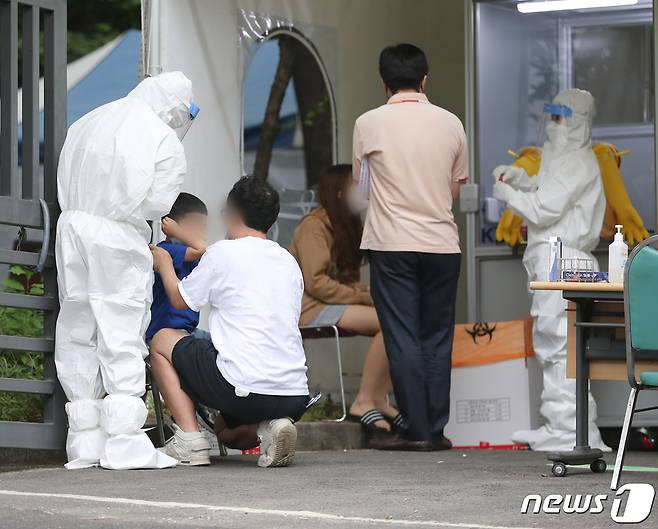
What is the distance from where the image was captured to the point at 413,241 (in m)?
7.95

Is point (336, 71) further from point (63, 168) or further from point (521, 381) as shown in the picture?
point (63, 168)

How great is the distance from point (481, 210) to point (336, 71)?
A: 4.23 ft

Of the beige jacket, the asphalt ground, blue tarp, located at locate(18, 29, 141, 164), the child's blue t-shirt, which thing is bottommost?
the asphalt ground

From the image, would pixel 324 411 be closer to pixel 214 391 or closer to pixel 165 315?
pixel 165 315

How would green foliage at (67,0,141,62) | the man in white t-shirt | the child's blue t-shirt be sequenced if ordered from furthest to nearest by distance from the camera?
green foliage at (67,0,141,62)
the child's blue t-shirt
the man in white t-shirt

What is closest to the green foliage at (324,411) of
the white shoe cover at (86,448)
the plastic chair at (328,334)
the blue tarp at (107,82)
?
the plastic chair at (328,334)

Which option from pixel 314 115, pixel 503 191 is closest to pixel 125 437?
pixel 503 191

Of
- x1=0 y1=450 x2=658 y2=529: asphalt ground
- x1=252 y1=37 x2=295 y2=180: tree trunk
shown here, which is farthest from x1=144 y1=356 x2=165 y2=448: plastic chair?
x1=252 y1=37 x2=295 y2=180: tree trunk

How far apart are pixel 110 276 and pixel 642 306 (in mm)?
2303

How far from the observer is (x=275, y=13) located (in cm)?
916

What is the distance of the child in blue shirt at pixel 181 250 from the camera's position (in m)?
7.18

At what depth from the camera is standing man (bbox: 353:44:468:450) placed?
26.2 ft

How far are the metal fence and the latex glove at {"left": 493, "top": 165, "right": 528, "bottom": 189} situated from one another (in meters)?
2.63

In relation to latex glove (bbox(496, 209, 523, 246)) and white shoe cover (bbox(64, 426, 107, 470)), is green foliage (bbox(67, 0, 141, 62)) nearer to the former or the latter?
latex glove (bbox(496, 209, 523, 246))
